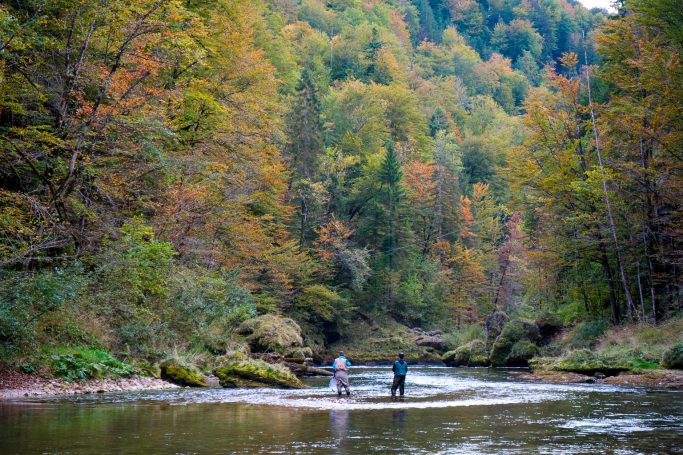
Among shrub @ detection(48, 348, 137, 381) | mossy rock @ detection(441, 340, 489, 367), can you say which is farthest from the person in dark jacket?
mossy rock @ detection(441, 340, 489, 367)

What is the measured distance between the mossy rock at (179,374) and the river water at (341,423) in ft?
7.14

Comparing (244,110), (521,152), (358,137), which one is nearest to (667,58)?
(521,152)

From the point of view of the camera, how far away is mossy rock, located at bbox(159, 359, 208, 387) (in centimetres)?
2409

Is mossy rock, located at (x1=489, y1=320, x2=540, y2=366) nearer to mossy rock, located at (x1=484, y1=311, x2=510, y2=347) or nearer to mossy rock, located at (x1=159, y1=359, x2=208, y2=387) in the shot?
mossy rock, located at (x1=484, y1=311, x2=510, y2=347)

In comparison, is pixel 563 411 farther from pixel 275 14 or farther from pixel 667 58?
pixel 275 14

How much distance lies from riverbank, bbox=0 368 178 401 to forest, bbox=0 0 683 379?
433 millimetres

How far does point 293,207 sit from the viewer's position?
55.0 metres

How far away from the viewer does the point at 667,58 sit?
35.2 m

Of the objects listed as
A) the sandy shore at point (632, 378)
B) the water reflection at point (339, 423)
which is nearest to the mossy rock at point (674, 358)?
the sandy shore at point (632, 378)

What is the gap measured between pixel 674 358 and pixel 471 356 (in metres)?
23.1

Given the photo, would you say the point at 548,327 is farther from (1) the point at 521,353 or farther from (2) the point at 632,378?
(2) the point at 632,378

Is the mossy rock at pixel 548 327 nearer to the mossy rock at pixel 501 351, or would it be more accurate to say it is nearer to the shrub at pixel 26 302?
the mossy rock at pixel 501 351

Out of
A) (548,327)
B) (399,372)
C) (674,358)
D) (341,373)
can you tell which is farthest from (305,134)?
(399,372)

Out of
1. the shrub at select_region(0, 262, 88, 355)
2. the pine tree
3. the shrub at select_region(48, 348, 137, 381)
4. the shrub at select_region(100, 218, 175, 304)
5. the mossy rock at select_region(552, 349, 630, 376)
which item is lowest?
the mossy rock at select_region(552, 349, 630, 376)
